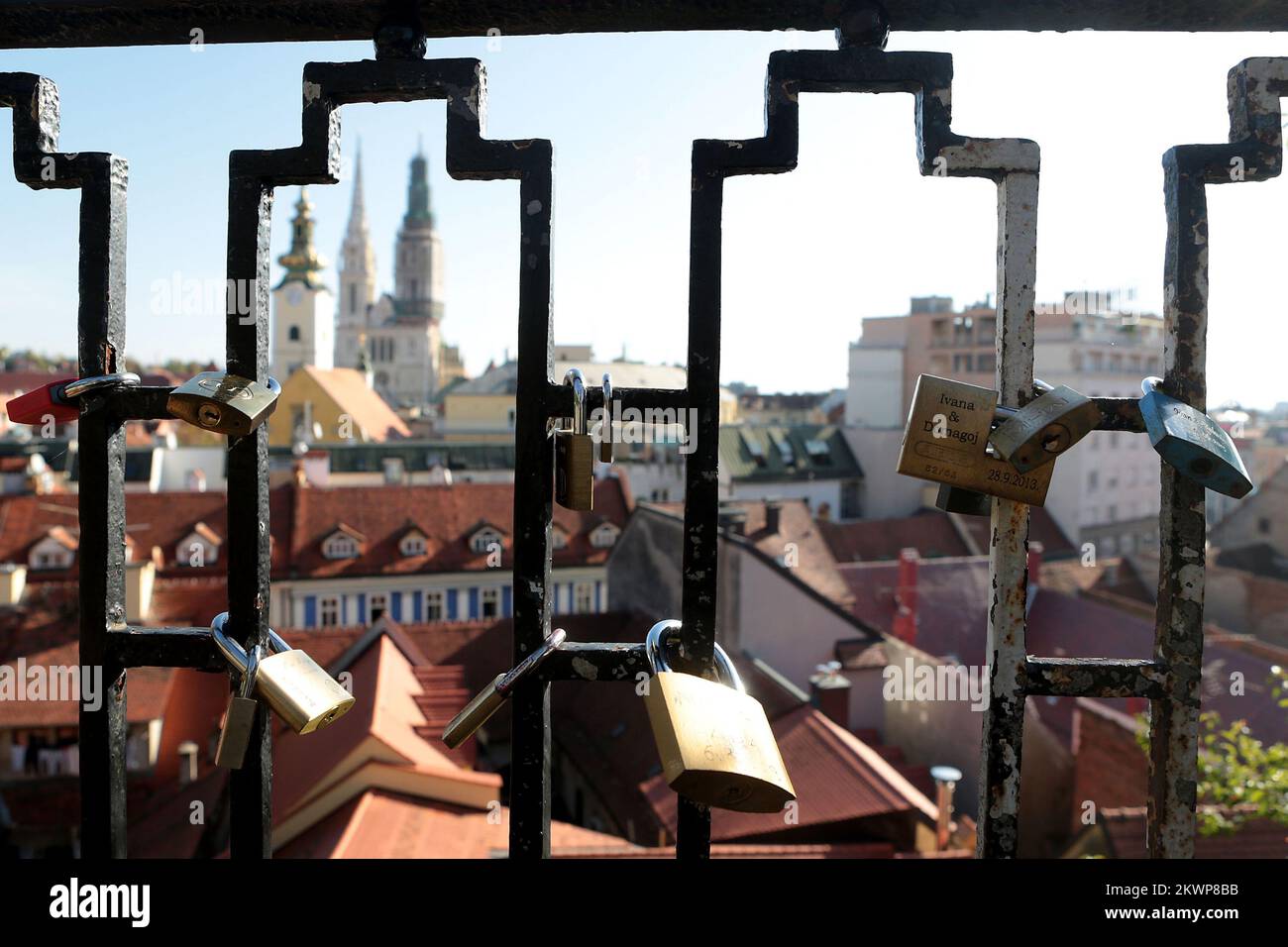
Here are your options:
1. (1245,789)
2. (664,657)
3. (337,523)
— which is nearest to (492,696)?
(664,657)

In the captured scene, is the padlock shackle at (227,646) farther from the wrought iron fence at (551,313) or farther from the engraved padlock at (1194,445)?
the engraved padlock at (1194,445)

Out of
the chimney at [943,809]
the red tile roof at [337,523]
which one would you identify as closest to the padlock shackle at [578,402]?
the chimney at [943,809]

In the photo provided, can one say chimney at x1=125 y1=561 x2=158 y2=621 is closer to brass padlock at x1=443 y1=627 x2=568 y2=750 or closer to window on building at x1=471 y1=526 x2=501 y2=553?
window on building at x1=471 y1=526 x2=501 y2=553

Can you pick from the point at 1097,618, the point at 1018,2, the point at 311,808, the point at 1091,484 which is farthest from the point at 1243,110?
the point at 1091,484

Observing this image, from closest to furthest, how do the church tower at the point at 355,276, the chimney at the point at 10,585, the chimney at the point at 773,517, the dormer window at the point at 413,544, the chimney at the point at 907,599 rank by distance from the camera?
1. the chimney at the point at 10,585
2. the chimney at the point at 907,599
3. the chimney at the point at 773,517
4. the dormer window at the point at 413,544
5. the church tower at the point at 355,276

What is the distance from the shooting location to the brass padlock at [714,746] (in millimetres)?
1385

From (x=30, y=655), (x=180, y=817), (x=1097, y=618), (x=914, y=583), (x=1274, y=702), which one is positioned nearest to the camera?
(x=180, y=817)

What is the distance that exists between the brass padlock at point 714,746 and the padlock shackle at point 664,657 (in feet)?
0.25

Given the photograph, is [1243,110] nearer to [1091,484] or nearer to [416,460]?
[1091,484]

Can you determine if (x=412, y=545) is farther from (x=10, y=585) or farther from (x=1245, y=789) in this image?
(x=1245, y=789)

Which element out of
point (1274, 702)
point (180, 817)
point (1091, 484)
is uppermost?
point (1091, 484)

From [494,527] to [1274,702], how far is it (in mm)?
21349

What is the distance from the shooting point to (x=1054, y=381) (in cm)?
3269

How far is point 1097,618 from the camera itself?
24109 mm
